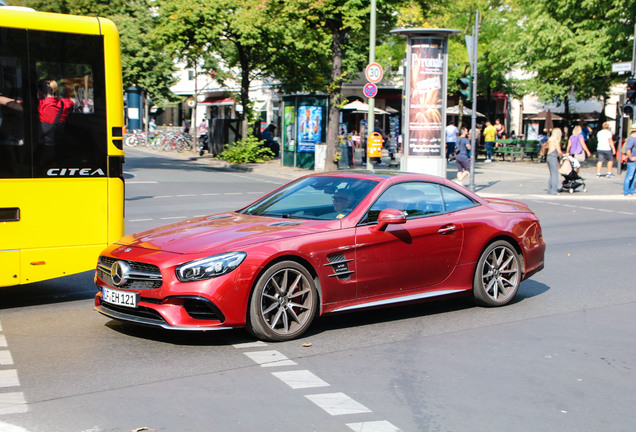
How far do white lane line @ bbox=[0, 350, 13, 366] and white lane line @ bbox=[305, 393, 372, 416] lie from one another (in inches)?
89.5

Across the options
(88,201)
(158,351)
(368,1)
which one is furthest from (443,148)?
(158,351)

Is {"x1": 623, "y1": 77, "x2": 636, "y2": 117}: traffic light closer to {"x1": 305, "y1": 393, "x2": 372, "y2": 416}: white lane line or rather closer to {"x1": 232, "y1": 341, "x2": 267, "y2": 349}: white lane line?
{"x1": 232, "y1": 341, "x2": 267, "y2": 349}: white lane line

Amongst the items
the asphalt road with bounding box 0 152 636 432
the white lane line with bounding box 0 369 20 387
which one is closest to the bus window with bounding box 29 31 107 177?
the asphalt road with bounding box 0 152 636 432

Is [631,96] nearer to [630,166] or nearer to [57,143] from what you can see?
[630,166]

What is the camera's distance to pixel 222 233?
22.1ft

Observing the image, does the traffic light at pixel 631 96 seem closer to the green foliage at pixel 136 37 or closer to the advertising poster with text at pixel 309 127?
the advertising poster with text at pixel 309 127

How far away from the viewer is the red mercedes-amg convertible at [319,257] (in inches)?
246

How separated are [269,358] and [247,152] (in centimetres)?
2911

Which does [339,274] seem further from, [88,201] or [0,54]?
[0,54]

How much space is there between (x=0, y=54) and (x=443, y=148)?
17.0 meters

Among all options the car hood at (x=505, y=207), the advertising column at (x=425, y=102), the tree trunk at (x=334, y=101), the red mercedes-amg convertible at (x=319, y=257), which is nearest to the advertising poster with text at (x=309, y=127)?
the tree trunk at (x=334, y=101)

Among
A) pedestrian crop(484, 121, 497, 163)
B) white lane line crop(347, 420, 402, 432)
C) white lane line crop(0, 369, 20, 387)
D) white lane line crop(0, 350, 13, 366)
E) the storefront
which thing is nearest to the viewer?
white lane line crop(347, 420, 402, 432)

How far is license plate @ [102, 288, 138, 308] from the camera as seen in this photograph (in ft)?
21.0

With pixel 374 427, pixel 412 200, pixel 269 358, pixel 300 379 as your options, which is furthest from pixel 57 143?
pixel 374 427
